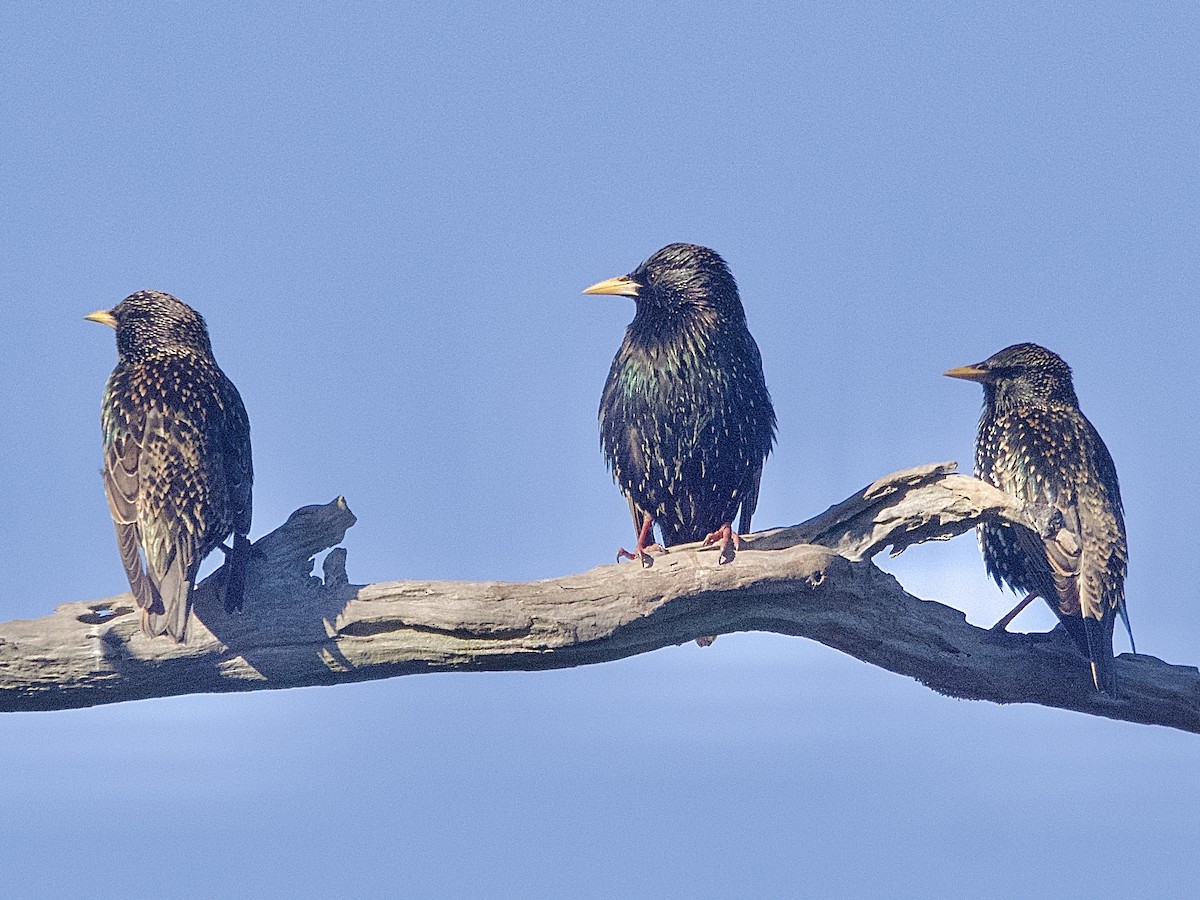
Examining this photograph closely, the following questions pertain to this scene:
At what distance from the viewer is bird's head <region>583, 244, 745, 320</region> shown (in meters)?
6.99

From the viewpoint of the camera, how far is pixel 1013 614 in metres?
6.72

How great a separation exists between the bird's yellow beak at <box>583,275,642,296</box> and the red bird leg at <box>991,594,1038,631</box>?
2371 mm

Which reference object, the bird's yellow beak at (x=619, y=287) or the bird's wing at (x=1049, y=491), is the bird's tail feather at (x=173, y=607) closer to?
the bird's yellow beak at (x=619, y=287)

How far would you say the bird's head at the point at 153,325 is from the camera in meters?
6.72

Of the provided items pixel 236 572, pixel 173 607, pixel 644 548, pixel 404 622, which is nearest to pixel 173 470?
pixel 236 572

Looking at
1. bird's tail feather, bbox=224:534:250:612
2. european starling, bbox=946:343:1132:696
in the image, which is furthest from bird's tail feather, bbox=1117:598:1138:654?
bird's tail feather, bbox=224:534:250:612

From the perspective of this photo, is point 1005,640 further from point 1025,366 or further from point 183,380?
point 183,380

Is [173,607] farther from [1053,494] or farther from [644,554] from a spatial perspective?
[1053,494]

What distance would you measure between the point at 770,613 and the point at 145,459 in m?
2.78

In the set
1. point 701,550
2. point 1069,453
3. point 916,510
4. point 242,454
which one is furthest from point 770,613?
point 242,454

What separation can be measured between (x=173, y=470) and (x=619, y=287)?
235cm

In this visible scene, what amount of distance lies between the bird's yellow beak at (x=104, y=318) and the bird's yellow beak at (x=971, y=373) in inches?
165

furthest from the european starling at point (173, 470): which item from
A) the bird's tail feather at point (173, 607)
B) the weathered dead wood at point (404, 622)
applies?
the weathered dead wood at point (404, 622)

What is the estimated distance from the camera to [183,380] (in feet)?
21.1
